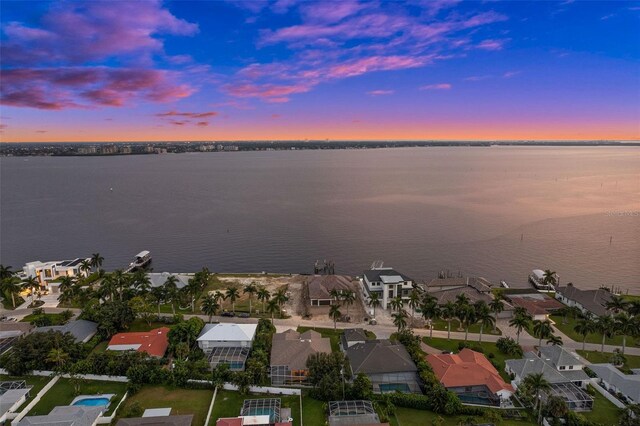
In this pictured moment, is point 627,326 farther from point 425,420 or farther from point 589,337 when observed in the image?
point 425,420

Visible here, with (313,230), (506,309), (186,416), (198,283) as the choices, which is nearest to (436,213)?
(313,230)

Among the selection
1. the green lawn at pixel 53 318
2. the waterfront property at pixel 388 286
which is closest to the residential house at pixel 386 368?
the waterfront property at pixel 388 286

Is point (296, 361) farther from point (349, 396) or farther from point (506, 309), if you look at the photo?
point (506, 309)

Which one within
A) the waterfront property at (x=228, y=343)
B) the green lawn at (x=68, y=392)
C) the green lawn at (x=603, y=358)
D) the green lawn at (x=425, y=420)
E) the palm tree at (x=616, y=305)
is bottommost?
A: the green lawn at (x=603, y=358)

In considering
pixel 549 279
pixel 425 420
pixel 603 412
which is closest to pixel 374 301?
pixel 425 420

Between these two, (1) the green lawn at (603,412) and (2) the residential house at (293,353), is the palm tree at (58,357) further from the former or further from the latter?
(1) the green lawn at (603,412)

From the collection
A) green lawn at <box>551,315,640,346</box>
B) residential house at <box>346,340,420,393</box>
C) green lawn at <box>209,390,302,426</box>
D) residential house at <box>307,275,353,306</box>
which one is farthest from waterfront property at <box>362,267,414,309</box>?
green lawn at <box>209,390,302,426</box>
